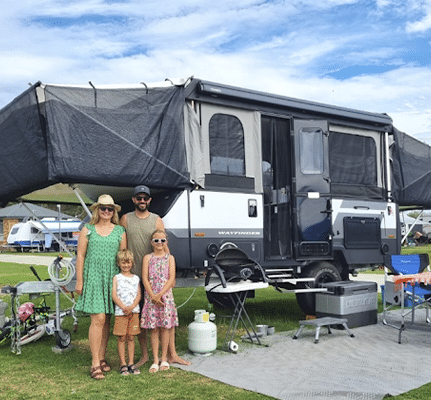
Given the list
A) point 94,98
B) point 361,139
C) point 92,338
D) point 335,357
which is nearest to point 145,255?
point 92,338

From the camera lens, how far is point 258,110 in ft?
23.9

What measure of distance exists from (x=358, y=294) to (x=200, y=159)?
2848mm

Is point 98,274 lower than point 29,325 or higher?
higher

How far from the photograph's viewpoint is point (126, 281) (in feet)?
16.9

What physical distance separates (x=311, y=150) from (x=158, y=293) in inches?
140

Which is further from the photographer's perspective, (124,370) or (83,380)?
(124,370)

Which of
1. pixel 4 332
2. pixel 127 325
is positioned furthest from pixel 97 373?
pixel 4 332

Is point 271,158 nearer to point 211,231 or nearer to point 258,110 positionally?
point 258,110

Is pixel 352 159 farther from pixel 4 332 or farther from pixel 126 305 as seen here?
pixel 4 332

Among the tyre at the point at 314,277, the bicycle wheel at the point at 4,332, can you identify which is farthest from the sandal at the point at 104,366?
the tyre at the point at 314,277

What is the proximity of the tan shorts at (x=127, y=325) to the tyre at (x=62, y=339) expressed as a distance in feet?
3.92

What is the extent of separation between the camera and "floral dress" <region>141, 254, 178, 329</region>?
5270 millimetres

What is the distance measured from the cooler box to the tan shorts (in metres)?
3.04

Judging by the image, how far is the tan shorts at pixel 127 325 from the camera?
5094mm
